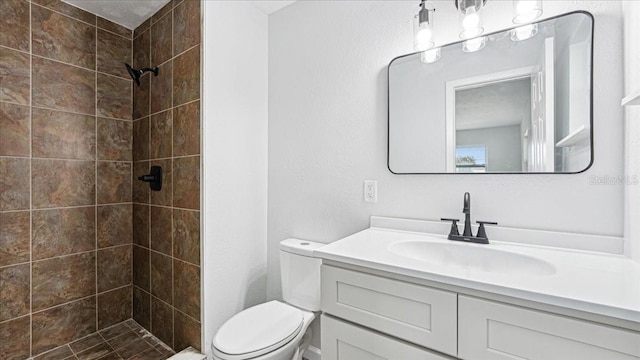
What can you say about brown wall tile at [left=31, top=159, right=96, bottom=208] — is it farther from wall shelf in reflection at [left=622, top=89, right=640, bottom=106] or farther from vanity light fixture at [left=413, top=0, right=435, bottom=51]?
wall shelf in reflection at [left=622, top=89, right=640, bottom=106]

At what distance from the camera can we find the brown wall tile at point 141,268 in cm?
202

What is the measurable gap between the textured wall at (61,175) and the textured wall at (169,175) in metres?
0.14

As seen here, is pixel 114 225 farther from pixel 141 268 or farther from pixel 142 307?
pixel 142 307

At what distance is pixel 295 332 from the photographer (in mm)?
1353

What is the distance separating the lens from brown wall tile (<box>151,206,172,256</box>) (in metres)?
1.84

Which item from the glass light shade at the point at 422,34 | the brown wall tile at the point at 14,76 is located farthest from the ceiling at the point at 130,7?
the glass light shade at the point at 422,34

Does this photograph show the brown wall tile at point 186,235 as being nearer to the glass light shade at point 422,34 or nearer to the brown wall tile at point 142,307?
the brown wall tile at point 142,307

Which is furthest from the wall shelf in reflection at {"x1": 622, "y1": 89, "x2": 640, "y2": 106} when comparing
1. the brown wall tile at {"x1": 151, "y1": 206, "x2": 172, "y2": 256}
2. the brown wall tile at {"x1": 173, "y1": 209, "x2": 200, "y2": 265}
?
the brown wall tile at {"x1": 151, "y1": 206, "x2": 172, "y2": 256}

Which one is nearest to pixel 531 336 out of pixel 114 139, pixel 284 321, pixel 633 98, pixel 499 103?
pixel 633 98

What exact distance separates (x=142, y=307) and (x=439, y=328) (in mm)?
2104

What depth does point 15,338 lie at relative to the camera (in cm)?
164

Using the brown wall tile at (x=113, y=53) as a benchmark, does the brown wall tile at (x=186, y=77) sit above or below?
below

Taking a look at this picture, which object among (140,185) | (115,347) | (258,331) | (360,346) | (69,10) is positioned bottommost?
(115,347)

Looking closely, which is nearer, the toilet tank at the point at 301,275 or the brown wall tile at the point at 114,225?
the toilet tank at the point at 301,275
